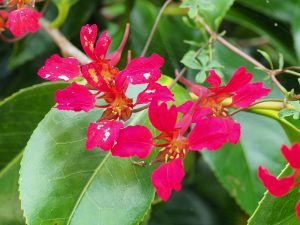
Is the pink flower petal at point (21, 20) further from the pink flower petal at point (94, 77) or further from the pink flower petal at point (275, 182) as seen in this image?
the pink flower petal at point (275, 182)

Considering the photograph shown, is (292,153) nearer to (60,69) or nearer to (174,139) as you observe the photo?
(174,139)

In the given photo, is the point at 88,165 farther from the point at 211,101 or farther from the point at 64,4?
the point at 64,4

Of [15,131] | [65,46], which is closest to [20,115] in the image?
[15,131]

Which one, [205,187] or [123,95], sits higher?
[123,95]

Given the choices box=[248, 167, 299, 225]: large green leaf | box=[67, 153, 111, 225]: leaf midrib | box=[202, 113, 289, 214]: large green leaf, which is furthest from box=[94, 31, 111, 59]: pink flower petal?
box=[202, 113, 289, 214]: large green leaf

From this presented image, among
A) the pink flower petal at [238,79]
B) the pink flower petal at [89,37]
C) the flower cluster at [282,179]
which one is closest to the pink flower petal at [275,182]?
the flower cluster at [282,179]

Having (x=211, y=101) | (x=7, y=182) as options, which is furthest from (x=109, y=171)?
(x=7, y=182)
